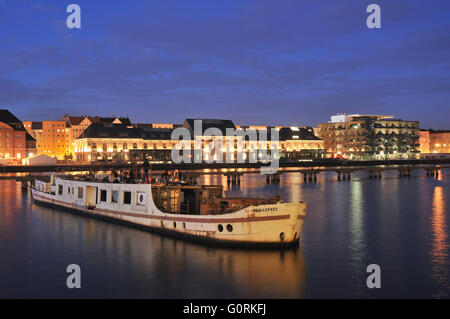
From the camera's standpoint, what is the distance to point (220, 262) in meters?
32.8

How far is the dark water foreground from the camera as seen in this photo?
92.1ft

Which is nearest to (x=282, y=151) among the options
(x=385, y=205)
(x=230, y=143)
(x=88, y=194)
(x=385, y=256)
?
(x=230, y=143)

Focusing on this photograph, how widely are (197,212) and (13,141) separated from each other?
399 ft

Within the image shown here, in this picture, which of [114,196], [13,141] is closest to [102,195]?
[114,196]

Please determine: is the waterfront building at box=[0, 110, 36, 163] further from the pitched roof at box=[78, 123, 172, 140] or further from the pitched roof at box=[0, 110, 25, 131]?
the pitched roof at box=[78, 123, 172, 140]

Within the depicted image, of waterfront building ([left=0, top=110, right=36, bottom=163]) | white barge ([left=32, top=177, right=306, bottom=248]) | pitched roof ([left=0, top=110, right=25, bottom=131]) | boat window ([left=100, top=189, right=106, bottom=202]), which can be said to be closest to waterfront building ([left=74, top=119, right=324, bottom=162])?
waterfront building ([left=0, top=110, right=36, bottom=163])

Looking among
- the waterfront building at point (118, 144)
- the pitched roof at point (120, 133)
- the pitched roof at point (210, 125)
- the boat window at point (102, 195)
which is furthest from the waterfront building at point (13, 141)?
the boat window at point (102, 195)

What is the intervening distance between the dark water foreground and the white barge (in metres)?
1.07

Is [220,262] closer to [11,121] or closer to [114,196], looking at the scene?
[114,196]

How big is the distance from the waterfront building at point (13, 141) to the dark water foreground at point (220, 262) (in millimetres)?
96480

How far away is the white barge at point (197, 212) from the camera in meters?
33.7

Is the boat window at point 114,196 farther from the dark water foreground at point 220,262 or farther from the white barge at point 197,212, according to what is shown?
the dark water foreground at point 220,262
